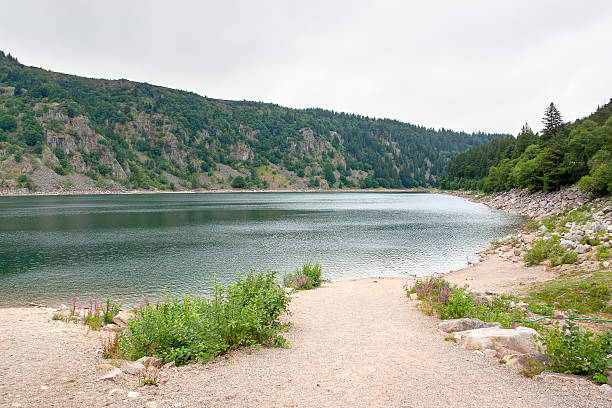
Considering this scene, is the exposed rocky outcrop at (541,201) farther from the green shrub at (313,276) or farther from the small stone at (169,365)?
the small stone at (169,365)

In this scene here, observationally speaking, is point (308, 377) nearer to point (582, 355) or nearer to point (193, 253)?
point (582, 355)

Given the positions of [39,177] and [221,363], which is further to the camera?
[39,177]

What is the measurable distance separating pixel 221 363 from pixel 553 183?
239 ft

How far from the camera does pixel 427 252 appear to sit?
34.0 m

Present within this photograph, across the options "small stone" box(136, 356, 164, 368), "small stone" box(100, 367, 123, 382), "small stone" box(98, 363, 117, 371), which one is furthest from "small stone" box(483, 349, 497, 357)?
"small stone" box(98, 363, 117, 371)

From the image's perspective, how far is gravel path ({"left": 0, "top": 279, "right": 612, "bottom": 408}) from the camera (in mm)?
6273

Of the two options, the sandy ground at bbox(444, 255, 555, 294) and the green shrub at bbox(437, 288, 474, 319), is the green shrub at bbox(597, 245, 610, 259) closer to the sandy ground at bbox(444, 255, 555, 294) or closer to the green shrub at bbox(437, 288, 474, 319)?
the sandy ground at bbox(444, 255, 555, 294)

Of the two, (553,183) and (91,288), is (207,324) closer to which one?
(91,288)

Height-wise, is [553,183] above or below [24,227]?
above

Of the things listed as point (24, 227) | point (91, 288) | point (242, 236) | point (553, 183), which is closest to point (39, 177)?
point (24, 227)

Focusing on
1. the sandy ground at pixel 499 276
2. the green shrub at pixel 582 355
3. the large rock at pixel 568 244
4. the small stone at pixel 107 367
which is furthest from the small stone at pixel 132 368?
the large rock at pixel 568 244

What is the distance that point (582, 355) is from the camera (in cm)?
699

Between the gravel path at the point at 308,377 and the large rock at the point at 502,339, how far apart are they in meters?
0.42

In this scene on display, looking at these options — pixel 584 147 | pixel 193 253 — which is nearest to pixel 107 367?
pixel 193 253
